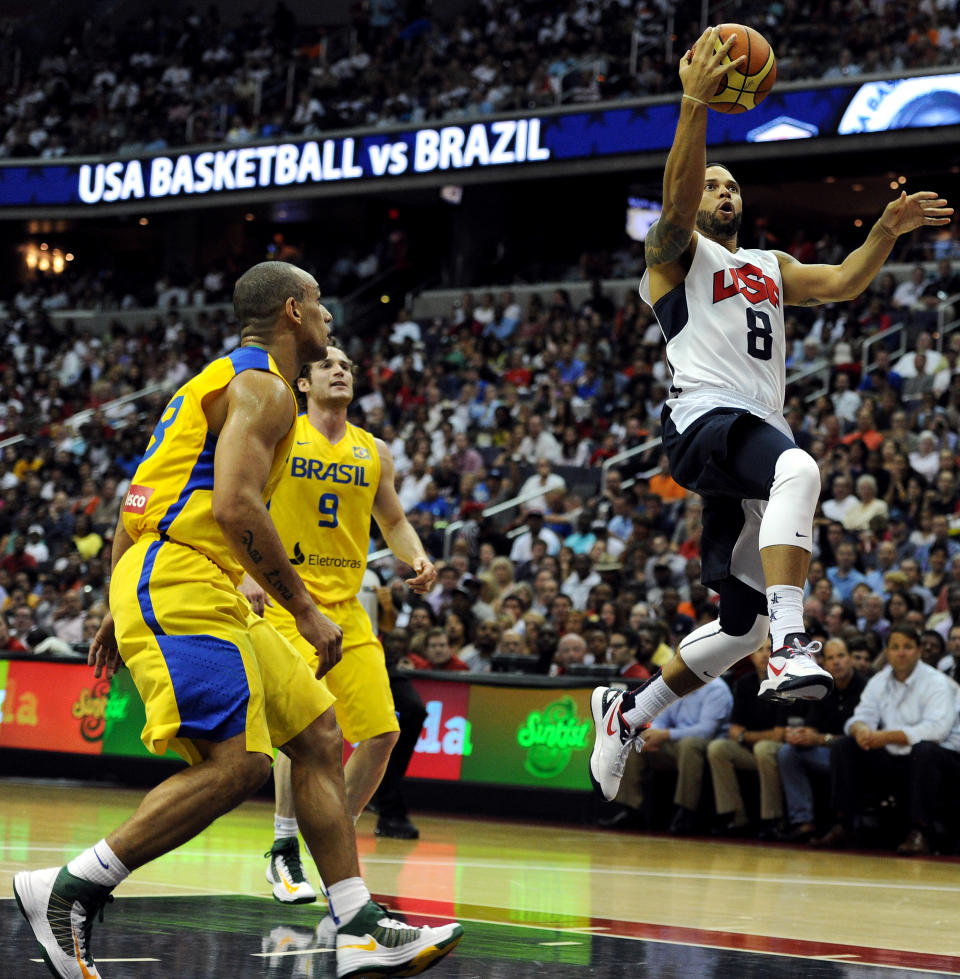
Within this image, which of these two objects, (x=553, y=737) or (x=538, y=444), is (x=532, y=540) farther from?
(x=553, y=737)

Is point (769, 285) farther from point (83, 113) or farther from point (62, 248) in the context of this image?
point (62, 248)

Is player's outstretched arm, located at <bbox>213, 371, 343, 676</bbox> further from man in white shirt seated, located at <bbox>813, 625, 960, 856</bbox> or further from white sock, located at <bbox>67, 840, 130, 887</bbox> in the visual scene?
man in white shirt seated, located at <bbox>813, 625, 960, 856</bbox>

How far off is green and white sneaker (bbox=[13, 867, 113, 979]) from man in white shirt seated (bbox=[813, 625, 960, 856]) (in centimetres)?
691

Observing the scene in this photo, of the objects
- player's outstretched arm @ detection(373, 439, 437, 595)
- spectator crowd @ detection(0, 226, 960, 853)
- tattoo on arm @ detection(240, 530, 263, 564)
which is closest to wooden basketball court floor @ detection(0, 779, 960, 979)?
spectator crowd @ detection(0, 226, 960, 853)

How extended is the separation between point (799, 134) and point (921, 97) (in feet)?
5.90

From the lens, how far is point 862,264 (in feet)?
19.5

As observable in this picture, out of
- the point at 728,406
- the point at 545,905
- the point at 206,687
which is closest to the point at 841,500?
the point at 545,905

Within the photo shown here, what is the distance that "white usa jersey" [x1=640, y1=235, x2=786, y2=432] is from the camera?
221 inches

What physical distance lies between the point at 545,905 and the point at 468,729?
16.2 ft

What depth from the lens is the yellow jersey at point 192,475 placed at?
186 inches

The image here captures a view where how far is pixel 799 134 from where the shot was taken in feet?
67.4

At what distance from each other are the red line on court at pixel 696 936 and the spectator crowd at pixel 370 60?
50.0ft

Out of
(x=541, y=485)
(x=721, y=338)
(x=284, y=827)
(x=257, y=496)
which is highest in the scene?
(x=541, y=485)

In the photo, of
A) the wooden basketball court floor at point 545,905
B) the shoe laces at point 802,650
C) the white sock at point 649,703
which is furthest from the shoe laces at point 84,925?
the white sock at point 649,703
